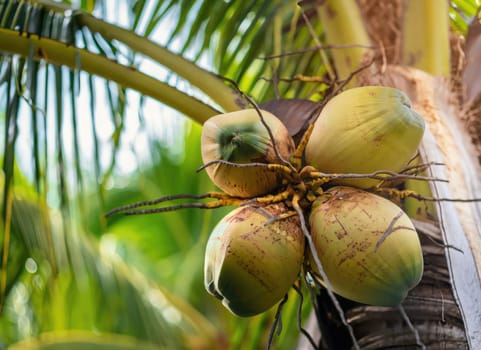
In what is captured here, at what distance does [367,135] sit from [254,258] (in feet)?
0.90

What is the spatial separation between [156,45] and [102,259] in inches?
87.5

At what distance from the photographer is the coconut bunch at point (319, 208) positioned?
104 cm

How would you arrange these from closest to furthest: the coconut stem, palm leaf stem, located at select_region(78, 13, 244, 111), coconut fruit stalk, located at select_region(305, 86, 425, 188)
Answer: the coconut stem, coconut fruit stalk, located at select_region(305, 86, 425, 188), palm leaf stem, located at select_region(78, 13, 244, 111)

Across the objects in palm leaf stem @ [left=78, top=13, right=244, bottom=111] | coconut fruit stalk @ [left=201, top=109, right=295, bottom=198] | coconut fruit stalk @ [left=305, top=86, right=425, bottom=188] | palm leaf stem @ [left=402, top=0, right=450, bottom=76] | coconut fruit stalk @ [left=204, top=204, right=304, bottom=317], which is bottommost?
coconut fruit stalk @ [left=204, top=204, right=304, bottom=317]

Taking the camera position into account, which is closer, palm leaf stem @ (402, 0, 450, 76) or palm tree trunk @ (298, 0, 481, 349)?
palm tree trunk @ (298, 0, 481, 349)

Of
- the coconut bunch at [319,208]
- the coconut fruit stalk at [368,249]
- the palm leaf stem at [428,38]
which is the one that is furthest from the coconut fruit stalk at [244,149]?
the palm leaf stem at [428,38]

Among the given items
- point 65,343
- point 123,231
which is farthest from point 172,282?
point 65,343

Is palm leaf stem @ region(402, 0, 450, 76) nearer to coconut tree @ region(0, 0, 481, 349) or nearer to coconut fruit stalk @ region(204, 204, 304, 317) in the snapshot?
coconut tree @ region(0, 0, 481, 349)

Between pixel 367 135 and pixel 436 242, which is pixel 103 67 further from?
pixel 436 242

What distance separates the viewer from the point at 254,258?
1.05m

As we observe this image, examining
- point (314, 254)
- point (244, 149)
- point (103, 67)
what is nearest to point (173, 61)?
point (103, 67)

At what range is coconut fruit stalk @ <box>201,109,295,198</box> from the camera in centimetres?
114

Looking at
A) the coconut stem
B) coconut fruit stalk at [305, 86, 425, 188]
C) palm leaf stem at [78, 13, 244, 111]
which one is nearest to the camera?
the coconut stem

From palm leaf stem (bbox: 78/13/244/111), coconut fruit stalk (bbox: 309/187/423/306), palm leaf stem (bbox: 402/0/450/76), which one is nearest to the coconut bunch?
coconut fruit stalk (bbox: 309/187/423/306)
